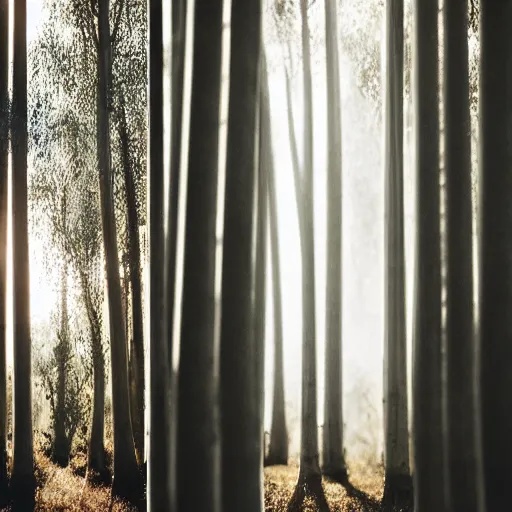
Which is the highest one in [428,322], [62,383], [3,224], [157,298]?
[3,224]

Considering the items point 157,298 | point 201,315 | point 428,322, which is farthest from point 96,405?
point 428,322

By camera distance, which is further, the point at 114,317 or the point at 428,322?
the point at 114,317

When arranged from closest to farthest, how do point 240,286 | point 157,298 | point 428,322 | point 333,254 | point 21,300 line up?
point 240,286 < point 157,298 < point 428,322 < point 21,300 < point 333,254

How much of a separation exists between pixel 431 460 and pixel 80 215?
1.78 m

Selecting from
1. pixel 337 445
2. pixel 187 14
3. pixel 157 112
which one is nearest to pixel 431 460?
pixel 337 445

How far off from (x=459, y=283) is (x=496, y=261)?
0.14 meters

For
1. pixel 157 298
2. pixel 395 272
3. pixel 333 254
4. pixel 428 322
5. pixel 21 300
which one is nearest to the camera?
pixel 157 298

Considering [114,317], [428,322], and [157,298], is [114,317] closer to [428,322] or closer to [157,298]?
[157,298]

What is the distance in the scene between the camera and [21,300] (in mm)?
2525

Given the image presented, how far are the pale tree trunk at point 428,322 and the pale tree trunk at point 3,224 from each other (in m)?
1.72

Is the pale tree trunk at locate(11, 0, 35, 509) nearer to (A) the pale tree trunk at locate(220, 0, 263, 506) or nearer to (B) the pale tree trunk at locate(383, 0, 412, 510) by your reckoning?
(A) the pale tree trunk at locate(220, 0, 263, 506)

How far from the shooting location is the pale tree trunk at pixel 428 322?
207cm

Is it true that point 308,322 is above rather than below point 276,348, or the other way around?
above

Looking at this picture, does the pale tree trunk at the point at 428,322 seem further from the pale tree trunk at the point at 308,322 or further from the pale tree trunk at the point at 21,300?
the pale tree trunk at the point at 21,300
